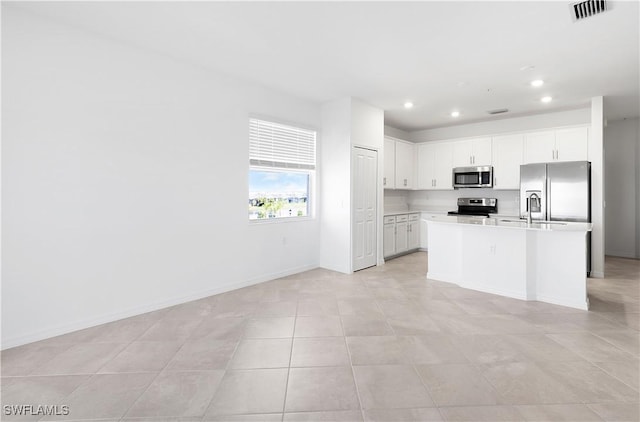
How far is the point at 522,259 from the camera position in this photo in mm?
3850

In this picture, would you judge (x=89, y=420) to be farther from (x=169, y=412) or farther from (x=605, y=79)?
(x=605, y=79)

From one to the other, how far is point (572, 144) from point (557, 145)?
21cm

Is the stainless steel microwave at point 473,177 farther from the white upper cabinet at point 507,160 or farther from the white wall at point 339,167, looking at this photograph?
the white wall at point 339,167

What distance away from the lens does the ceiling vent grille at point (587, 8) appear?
2.55 metres

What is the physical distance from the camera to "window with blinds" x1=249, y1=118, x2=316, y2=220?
453 centimetres

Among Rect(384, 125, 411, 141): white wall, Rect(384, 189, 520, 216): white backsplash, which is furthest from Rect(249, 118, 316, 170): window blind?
Rect(384, 189, 520, 216): white backsplash

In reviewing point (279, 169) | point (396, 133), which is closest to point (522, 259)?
point (279, 169)

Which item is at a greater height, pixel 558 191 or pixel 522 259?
pixel 558 191

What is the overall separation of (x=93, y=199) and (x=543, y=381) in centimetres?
405

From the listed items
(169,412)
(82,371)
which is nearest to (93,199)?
(82,371)

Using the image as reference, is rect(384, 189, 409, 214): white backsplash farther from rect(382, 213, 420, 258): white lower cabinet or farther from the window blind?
the window blind

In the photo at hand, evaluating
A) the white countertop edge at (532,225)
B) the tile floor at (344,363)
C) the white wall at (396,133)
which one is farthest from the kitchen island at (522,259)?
the white wall at (396,133)

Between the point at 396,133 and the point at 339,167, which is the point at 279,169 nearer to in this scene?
the point at 339,167

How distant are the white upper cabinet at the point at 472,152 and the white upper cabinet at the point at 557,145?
2.20 feet
